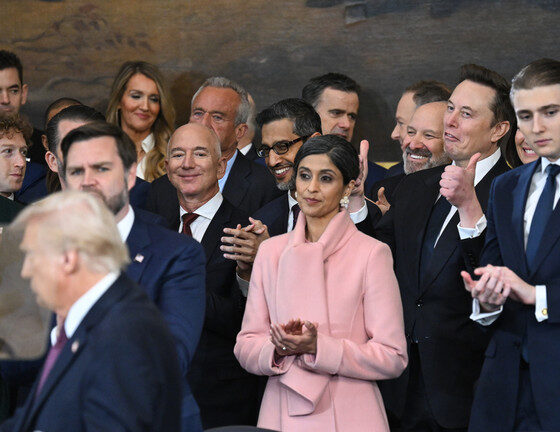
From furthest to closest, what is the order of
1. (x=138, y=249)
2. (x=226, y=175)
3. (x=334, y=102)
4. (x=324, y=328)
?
1. (x=334, y=102)
2. (x=226, y=175)
3. (x=324, y=328)
4. (x=138, y=249)

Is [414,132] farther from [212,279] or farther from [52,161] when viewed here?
[52,161]

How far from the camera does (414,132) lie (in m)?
5.83

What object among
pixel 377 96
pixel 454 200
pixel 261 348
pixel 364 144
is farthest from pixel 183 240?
pixel 377 96

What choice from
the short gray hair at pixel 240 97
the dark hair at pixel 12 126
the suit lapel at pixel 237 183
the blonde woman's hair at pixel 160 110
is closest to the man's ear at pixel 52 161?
the dark hair at pixel 12 126

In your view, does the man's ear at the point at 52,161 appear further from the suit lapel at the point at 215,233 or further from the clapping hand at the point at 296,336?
the clapping hand at the point at 296,336

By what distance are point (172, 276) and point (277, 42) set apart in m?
4.28

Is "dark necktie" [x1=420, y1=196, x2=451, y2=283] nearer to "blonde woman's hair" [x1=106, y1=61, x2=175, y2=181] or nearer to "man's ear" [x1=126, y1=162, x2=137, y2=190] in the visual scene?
"man's ear" [x1=126, y1=162, x2=137, y2=190]

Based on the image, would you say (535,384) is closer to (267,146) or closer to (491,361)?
(491,361)

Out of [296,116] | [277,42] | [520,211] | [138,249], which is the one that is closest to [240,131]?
[296,116]

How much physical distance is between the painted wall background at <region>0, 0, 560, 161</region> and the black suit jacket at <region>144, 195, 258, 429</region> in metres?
2.85

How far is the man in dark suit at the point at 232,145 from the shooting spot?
5.69 m

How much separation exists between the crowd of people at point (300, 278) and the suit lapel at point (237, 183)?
0.06ft

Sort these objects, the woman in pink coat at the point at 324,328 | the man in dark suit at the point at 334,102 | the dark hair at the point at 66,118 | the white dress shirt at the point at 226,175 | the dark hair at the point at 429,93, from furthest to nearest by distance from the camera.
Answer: the man in dark suit at the point at 334,102
the dark hair at the point at 429,93
the white dress shirt at the point at 226,175
the dark hair at the point at 66,118
the woman in pink coat at the point at 324,328

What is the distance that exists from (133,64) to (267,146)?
6.20ft
